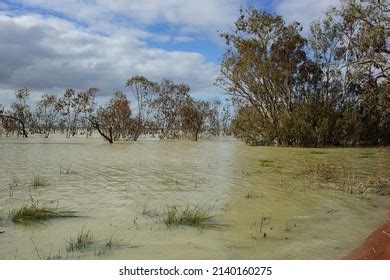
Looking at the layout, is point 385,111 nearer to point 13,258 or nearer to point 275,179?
point 275,179

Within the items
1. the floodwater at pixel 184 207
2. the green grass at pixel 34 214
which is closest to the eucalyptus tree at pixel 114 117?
the floodwater at pixel 184 207

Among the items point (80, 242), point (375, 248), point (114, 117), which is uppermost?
point (114, 117)

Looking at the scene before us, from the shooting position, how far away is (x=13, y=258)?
425cm

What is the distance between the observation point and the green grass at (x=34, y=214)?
219 inches

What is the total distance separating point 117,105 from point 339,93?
13834mm

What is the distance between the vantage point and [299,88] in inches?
1032

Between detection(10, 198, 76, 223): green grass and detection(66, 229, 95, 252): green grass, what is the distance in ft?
3.08

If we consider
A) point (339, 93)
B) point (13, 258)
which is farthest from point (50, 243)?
point (339, 93)

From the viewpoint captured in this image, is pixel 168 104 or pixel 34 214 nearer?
pixel 34 214

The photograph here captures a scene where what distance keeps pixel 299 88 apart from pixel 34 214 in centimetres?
2239

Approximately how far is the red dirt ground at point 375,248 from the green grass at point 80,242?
2.56 m

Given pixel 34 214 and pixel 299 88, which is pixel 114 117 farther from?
pixel 34 214

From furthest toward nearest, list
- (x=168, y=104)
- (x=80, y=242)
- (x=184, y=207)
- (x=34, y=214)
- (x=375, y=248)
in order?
(x=168, y=104) < (x=184, y=207) < (x=34, y=214) < (x=80, y=242) < (x=375, y=248)

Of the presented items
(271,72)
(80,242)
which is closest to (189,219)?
(80,242)
